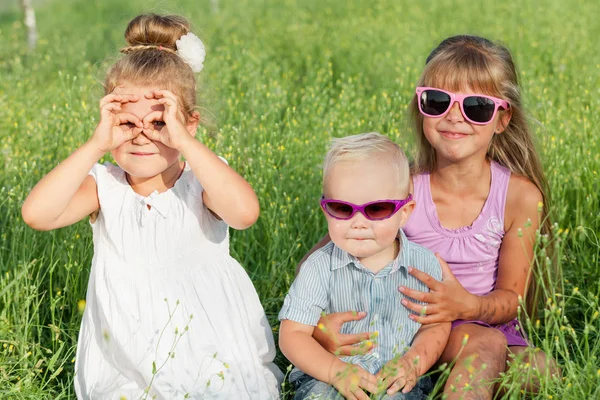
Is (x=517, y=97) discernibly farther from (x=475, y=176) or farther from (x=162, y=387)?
(x=162, y=387)

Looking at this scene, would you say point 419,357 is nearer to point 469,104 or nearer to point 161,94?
point 469,104

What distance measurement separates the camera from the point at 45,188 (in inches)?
109

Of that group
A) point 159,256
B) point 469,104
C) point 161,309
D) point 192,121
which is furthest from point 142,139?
point 469,104

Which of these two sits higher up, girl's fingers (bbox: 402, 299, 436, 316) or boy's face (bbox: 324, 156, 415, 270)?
boy's face (bbox: 324, 156, 415, 270)

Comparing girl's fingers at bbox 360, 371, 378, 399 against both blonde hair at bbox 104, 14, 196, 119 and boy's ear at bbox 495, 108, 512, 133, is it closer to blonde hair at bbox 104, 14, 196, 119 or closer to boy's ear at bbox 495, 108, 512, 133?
blonde hair at bbox 104, 14, 196, 119

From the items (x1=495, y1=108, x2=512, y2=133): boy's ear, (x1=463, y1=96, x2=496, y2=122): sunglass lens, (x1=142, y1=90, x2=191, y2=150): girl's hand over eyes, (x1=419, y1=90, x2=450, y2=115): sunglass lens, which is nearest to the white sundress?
(x1=142, y1=90, x2=191, y2=150): girl's hand over eyes

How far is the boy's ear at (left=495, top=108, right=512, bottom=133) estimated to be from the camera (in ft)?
11.5

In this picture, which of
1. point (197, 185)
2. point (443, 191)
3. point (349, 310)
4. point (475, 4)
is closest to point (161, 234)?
point (197, 185)

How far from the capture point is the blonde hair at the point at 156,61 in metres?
2.94

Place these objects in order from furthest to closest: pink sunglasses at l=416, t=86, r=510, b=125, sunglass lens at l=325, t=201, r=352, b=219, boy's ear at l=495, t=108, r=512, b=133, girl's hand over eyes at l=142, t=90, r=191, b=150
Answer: boy's ear at l=495, t=108, r=512, b=133, pink sunglasses at l=416, t=86, r=510, b=125, sunglass lens at l=325, t=201, r=352, b=219, girl's hand over eyes at l=142, t=90, r=191, b=150

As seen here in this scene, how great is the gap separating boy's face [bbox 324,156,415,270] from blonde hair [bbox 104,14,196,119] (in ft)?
1.99

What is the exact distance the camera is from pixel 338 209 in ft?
9.39

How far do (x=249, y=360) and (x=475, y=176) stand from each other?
1.21 metres

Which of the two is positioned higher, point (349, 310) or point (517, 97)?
point (517, 97)
